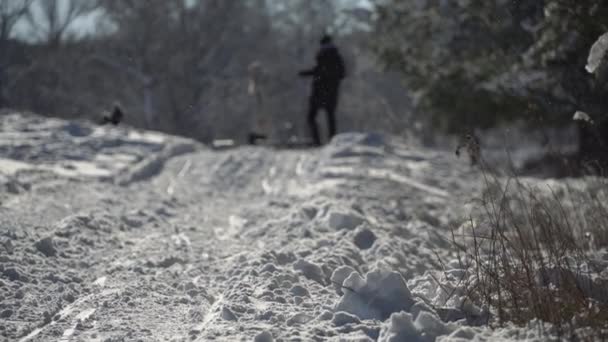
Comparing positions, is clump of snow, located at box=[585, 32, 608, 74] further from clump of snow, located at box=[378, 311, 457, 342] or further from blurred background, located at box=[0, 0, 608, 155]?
clump of snow, located at box=[378, 311, 457, 342]

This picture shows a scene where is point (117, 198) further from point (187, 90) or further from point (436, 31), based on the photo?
point (187, 90)

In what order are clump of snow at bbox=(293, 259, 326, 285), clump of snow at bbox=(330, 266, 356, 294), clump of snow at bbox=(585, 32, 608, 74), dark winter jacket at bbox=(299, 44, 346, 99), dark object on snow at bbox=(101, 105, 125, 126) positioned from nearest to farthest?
clump of snow at bbox=(330, 266, 356, 294) < clump of snow at bbox=(585, 32, 608, 74) < clump of snow at bbox=(293, 259, 326, 285) < dark winter jacket at bbox=(299, 44, 346, 99) < dark object on snow at bbox=(101, 105, 125, 126)

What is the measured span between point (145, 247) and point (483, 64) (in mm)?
8201

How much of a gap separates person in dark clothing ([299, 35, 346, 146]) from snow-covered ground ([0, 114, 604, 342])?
224cm

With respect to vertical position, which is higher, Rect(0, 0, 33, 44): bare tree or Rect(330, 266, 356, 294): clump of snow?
Rect(0, 0, 33, 44): bare tree

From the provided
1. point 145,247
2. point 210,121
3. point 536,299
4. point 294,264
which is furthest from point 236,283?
point 210,121

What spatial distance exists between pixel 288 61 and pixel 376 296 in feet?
100

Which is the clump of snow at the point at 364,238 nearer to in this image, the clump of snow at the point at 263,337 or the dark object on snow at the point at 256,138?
the clump of snow at the point at 263,337

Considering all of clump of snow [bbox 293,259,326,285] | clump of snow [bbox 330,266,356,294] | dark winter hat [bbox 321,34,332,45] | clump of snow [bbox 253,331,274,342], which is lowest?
clump of snow [bbox 253,331,274,342]

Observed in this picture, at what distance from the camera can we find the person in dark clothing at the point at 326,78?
36.1ft

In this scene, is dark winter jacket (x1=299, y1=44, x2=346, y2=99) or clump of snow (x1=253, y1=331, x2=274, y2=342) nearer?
clump of snow (x1=253, y1=331, x2=274, y2=342)

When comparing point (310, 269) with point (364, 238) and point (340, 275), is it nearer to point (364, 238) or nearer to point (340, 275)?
point (340, 275)

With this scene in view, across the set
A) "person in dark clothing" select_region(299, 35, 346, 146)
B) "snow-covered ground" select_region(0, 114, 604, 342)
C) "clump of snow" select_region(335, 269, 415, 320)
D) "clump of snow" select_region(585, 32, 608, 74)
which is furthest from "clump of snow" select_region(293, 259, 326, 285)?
"person in dark clothing" select_region(299, 35, 346, 146)

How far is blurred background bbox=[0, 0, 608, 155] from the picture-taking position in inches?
293
